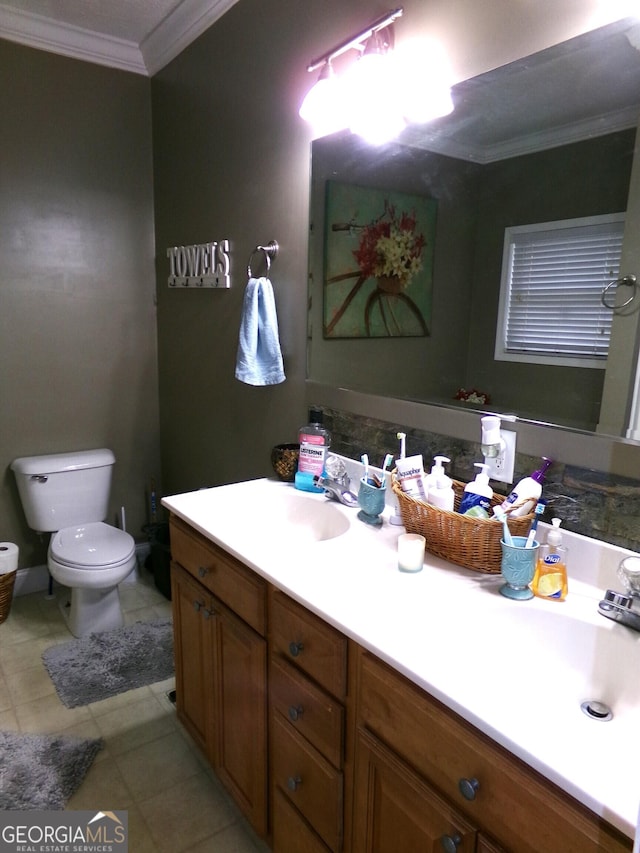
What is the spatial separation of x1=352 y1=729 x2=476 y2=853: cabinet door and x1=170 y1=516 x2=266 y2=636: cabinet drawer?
401mm

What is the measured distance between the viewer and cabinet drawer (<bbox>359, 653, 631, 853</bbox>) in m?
0.73

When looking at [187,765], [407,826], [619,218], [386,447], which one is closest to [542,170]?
[619,218]

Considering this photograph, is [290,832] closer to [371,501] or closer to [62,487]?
[371,501]

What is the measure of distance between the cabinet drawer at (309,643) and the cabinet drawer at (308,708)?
26mm

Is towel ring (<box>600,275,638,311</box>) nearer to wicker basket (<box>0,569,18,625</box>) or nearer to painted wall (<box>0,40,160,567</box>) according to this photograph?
painted wall (<box>0,40,160,567</box>)

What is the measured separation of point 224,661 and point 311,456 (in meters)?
0.64

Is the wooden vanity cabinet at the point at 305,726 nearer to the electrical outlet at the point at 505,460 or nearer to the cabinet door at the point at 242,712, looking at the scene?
the cabinet door at the point at 242,712

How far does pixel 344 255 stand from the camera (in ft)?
6.09

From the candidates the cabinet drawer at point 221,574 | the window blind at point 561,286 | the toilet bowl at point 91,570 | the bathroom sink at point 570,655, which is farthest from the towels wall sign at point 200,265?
the bathroom sink at point 570,655

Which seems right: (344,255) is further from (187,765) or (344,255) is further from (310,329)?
(187,765)

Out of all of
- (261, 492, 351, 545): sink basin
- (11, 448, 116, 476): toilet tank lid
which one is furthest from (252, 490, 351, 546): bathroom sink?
(11, 448, 116, 476): toilet tank lid

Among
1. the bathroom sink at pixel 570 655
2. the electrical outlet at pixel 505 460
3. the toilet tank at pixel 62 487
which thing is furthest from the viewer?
the toilet tank at pixel 62 487

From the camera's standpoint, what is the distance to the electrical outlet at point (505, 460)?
1.35 m

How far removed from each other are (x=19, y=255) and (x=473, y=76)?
6.99 feet
